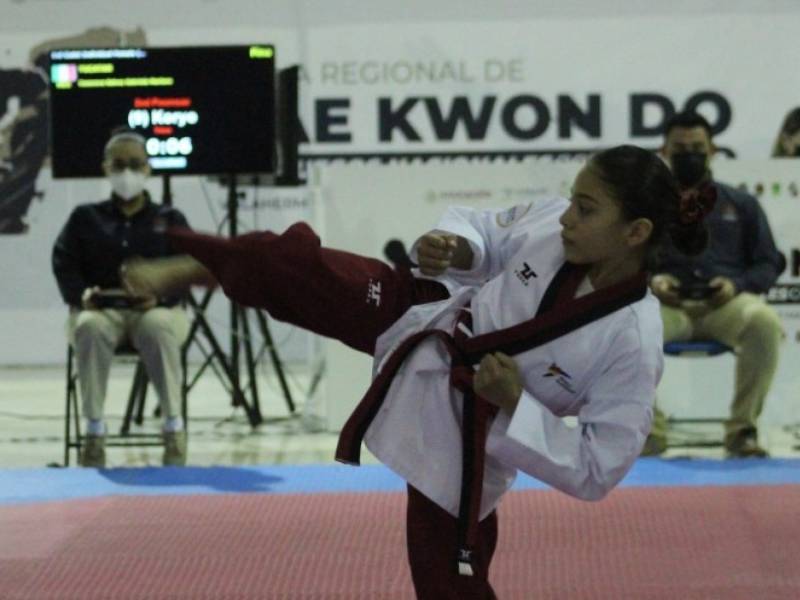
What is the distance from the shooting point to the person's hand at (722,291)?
5.83m

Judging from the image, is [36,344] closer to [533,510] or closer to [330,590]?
[533,510]

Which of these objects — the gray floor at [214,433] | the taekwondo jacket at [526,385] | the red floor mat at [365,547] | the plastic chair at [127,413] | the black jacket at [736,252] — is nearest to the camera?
the taekwondo jacket at [526,385]

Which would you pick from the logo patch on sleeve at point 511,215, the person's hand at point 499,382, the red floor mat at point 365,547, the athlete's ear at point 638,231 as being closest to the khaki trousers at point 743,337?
the red floor mat at point 365,547

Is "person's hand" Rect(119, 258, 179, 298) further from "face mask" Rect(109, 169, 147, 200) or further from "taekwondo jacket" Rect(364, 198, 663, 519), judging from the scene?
"face mask" Rect(109, 169, 147, 200)

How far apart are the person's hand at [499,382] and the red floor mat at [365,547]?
124cm

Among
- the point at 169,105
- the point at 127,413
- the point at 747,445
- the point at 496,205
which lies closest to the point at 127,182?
the point at 169,105

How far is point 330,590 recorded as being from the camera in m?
3.61

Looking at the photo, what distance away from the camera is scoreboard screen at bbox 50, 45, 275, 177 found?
6629mm

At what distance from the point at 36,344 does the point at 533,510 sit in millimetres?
6013

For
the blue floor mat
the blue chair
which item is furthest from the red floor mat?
the blue chair

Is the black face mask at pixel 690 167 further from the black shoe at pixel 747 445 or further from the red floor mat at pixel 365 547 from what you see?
the red floor mat at pixel 365 547

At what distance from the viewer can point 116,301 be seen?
5.89 metres

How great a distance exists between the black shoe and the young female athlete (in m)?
3.33

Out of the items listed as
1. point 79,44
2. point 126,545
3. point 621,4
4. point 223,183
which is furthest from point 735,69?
point 126,545
